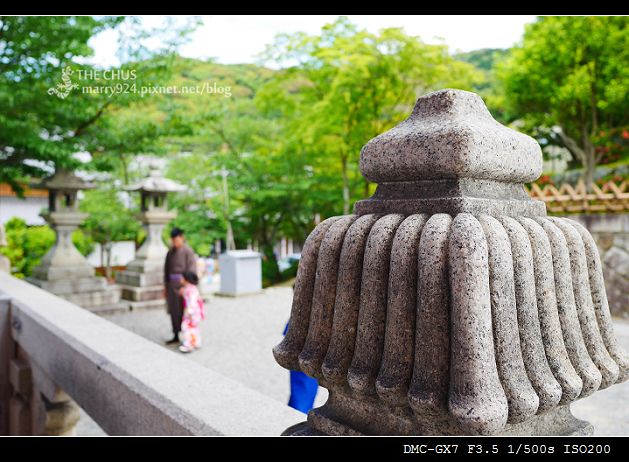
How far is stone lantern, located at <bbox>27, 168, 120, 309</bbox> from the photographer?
9.46m

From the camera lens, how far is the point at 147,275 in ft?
33.7

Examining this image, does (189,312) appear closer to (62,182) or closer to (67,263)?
(67,263)

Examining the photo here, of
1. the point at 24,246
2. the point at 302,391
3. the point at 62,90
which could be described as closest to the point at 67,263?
the point at 62,90

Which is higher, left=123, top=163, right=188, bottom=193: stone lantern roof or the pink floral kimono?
left=123, top=163, right=188, bottom=193: stone lantern roof

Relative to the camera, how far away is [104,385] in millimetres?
2809

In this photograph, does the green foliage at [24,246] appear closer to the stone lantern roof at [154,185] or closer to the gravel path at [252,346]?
the stone lantern roof at [154,185]

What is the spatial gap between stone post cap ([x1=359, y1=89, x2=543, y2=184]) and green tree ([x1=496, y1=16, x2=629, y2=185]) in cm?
1290

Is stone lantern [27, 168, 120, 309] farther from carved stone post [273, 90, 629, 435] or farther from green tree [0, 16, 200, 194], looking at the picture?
carved stone post [273, 90, 629, 435]

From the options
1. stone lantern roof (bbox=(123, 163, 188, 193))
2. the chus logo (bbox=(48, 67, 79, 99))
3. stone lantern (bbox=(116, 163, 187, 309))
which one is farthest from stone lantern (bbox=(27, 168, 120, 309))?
the chus logo (bbox=(48, 67, 79, 99))

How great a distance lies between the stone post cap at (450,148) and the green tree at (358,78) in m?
9.87

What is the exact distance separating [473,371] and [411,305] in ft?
0.69

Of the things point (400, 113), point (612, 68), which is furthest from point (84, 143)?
point (612, 68)
